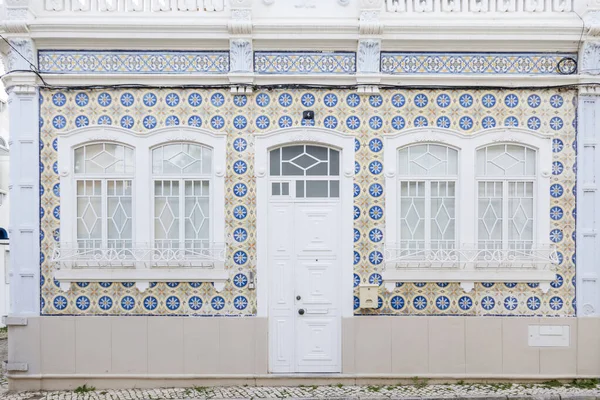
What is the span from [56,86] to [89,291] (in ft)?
8.64

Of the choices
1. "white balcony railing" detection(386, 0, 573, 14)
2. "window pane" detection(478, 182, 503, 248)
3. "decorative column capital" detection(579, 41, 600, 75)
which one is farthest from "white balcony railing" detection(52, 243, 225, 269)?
"decorative column capital" detection(579, 41, 600, 75)

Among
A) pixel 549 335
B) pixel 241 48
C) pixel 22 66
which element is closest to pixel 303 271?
pixel 241 48

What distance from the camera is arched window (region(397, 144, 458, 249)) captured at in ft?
22.1

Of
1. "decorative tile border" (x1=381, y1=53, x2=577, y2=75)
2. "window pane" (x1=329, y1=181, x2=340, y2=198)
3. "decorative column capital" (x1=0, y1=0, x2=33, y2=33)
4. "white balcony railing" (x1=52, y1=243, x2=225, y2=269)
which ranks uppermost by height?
"decorative column capital" (x1=0, y1=0, x2=33, y2=33)

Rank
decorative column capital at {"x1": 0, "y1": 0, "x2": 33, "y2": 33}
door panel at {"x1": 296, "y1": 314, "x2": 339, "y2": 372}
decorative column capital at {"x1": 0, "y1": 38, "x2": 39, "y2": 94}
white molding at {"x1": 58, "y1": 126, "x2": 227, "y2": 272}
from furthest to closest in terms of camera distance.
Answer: door panel at {"x1": 296, "y1": 314, "x2": 339, "y2": 372}
white molding at {"x1": 58, "y1": 126, "x2": 227, "y2": 272}
decorative column capital at {"x1": 0, "y1": 38, "x2": 39, "y2": 94}
decorative column capital at {"x1": 0, "y1": 0, "x2": 33, "y2": 33}

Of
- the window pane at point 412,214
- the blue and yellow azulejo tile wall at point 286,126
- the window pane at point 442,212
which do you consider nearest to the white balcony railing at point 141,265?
the blue and yellow azulejo tile wall at point 286,126

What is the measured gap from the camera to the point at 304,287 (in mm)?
6750

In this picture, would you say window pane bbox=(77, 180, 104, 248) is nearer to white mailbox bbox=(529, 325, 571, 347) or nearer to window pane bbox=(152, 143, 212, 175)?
window pane bbox=(152, 143, 212, 175)

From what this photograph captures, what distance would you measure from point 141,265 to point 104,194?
→ 40.6 inches

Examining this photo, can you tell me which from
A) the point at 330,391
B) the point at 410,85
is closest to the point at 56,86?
the point at 410,85

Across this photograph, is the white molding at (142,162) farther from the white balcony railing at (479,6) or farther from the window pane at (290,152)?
the white balcony railing at (479,6)

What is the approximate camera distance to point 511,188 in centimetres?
677

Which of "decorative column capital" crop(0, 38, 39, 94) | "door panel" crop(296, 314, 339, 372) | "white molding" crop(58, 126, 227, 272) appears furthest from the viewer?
"door panel" crop(296, 314, 339, 372)

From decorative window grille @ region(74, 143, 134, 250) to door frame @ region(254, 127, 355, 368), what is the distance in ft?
5.45
